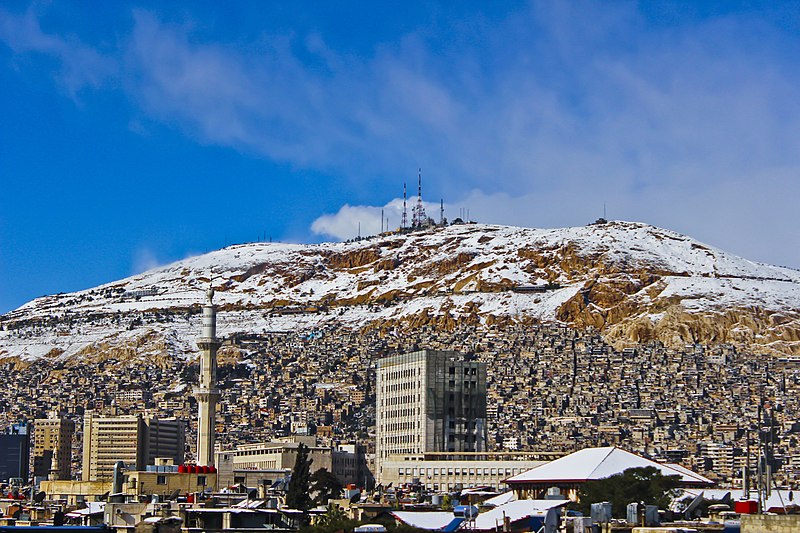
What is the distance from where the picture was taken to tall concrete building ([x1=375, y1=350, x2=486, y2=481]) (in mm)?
164000

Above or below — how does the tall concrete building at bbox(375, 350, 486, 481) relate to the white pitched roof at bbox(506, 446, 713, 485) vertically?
above

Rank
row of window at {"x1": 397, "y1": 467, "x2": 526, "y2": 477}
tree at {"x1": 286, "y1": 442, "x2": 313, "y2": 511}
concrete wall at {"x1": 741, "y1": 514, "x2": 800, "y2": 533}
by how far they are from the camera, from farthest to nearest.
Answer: row of window at {"x1": 397, "y1": 467, "x2": 526, "y2": 477}
tree at {"x1": 286, "y1": 442, "x2": 313, "y2": 511}
concrete wall at {"x1": 741, "y1": 514, "x2": 800, "y2": 533}

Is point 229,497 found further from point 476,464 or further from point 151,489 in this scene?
point 476,464

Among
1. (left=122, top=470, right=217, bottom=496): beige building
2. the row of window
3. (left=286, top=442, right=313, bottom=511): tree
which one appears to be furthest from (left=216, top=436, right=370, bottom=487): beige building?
(left=286, top=442, right=313, bottom=511): tree

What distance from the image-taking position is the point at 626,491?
2606 inches

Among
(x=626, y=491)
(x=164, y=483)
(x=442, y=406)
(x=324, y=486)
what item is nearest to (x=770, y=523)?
(x=626, y=491)

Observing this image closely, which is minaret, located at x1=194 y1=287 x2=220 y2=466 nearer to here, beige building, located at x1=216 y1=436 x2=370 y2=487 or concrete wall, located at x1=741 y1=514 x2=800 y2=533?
beige building, located at x1=216 y1=436 x2=370 y2=487

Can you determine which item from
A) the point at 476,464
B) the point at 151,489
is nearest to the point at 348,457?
the point at 476,464

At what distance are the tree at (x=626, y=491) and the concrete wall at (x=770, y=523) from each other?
30121mm

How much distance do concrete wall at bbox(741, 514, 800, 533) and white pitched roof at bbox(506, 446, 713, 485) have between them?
4654 cm

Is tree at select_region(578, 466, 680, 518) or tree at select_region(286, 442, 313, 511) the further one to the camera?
tree at select_region(286, 442, 313, 511)

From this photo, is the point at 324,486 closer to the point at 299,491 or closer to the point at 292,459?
the point at 299,491

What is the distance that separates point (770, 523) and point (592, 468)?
50.2 m

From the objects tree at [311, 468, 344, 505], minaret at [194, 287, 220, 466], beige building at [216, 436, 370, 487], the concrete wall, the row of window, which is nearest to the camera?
the concrete wall
